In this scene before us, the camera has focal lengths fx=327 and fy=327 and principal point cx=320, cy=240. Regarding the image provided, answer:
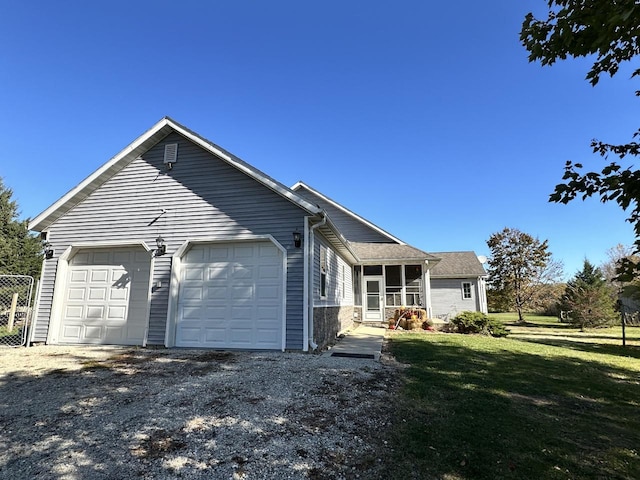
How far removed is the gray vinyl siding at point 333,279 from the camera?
863cm

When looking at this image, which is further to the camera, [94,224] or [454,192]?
[454,192]

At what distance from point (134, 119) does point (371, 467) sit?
1380 cm

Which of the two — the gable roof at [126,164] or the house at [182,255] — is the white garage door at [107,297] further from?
the gable roof at [126,164]

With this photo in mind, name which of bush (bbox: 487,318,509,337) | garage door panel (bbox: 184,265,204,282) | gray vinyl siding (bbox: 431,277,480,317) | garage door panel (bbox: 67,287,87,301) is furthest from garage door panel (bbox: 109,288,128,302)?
gray vinyl siding (bbox: 431,277,480,317)

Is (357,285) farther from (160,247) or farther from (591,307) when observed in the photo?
(591,307)

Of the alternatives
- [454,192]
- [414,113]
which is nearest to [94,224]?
[414,113]

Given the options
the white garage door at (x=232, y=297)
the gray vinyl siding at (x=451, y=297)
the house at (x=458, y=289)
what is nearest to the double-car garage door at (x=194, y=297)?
the white garage door at (x=232, y=297)

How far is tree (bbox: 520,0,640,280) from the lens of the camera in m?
2.82

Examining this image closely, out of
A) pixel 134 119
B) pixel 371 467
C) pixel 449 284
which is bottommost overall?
pixel 371 467

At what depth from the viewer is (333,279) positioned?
36.8ft

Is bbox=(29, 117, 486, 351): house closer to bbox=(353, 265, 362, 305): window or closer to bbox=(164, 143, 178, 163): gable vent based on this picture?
bbox=(164, 143, 178, 163): gable vent

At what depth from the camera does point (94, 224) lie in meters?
9.20

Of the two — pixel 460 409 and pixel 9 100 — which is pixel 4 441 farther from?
pixel 9 100

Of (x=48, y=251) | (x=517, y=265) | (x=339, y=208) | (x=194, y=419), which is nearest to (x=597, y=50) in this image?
(x=194, y=419)
